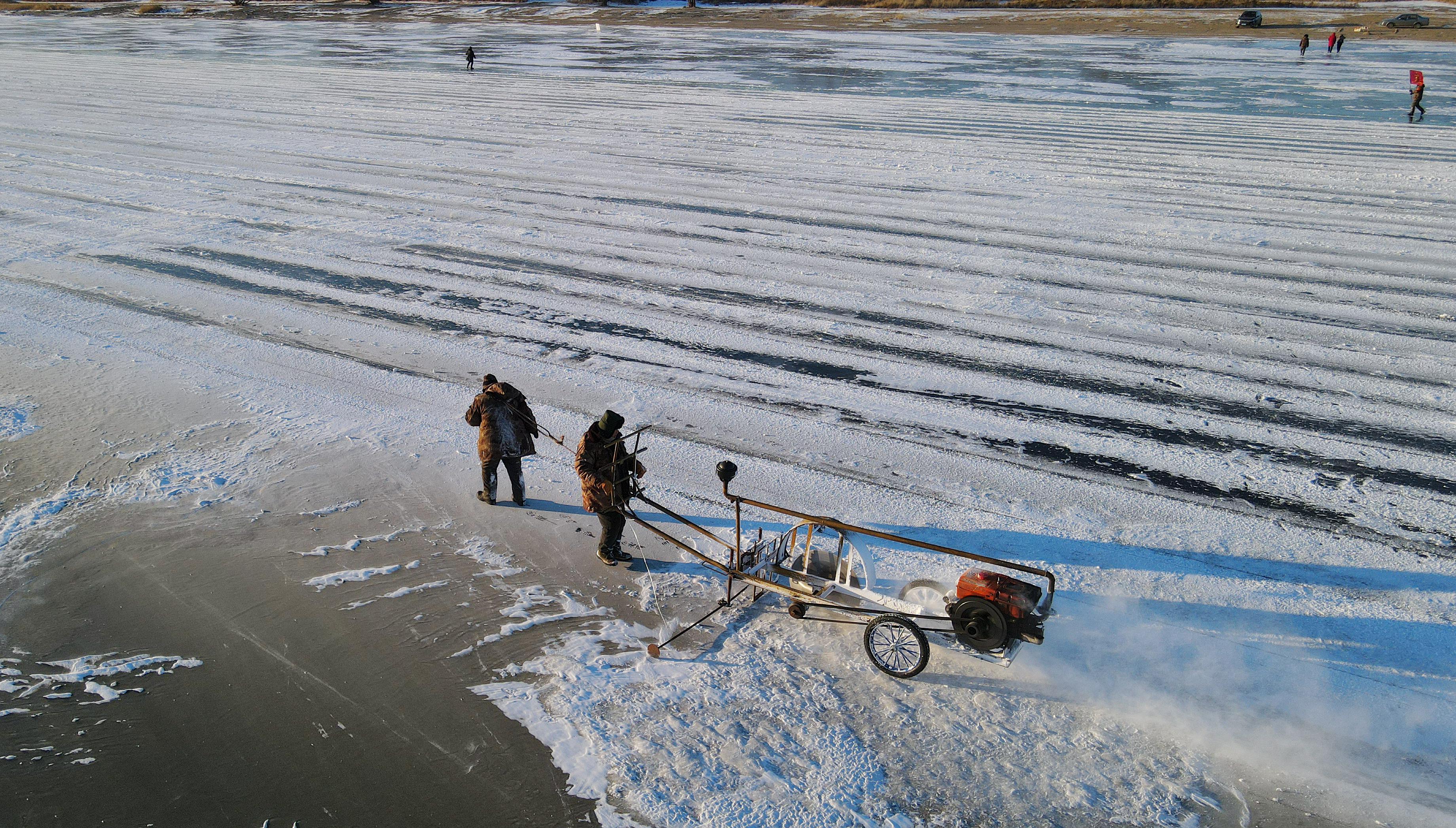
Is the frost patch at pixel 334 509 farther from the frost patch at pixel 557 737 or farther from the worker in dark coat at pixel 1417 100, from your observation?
the worker in dark coat at pixel 1417 100

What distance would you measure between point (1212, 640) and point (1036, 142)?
14.8 metres

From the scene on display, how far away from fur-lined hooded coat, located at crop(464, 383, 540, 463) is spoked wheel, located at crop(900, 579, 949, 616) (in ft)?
9.99

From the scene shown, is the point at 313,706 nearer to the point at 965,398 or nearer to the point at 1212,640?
the point at 1212,640

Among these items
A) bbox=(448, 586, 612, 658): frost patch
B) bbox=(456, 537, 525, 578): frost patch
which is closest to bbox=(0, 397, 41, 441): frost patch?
bbox=(456, 537, 525, 578): frost patch

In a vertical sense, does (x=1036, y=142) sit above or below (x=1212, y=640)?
above

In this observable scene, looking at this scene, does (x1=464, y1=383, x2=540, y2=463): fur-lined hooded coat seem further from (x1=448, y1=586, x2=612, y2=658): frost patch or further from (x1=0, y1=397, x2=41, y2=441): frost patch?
(x1=0, y1=397, x2=41, y2=441): frost patch

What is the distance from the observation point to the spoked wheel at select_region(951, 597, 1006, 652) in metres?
4.60

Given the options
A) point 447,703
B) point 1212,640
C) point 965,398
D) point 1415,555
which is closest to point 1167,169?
point 965,398

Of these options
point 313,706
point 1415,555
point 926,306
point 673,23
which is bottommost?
point 313,706

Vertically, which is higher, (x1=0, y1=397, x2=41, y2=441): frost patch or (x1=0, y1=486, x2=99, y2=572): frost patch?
(x1=0, y1=397, x2=41, y2=441): frost patch

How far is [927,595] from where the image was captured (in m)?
5.12

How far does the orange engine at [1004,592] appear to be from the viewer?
4.64 meters

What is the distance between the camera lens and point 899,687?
16.3 ft

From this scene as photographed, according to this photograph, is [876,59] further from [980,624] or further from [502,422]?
[980,624]
